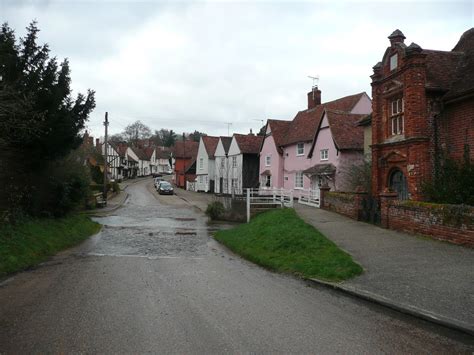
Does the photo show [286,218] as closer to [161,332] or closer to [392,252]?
[392,252]

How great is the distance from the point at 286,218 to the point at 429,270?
877 centimetres

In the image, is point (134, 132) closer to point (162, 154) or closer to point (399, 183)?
point (162, 154)

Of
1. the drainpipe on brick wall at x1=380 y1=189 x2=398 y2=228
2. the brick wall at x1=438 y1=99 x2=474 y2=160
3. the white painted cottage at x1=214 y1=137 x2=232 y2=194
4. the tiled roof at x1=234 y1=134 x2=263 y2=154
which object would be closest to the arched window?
the brick wall at x1=438 y1=99 x2=474 y2=160

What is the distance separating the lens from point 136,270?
958 centimetres

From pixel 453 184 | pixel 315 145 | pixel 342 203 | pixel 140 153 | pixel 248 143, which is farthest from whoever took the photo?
pixel 140 153

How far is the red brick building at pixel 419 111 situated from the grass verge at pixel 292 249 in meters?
5.08

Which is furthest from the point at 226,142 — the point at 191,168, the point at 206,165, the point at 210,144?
the point at 191,168

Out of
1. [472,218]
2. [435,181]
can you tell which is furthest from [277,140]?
[472,218]

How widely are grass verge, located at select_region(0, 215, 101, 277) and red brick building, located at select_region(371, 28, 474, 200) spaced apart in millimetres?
13487

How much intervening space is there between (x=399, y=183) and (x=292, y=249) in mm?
8190

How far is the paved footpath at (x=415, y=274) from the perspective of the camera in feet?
19.4

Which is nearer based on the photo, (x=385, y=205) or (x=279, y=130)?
(x=385, y=205)

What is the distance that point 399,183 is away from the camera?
666 inches

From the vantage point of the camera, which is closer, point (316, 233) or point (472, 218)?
point (472, 218)
